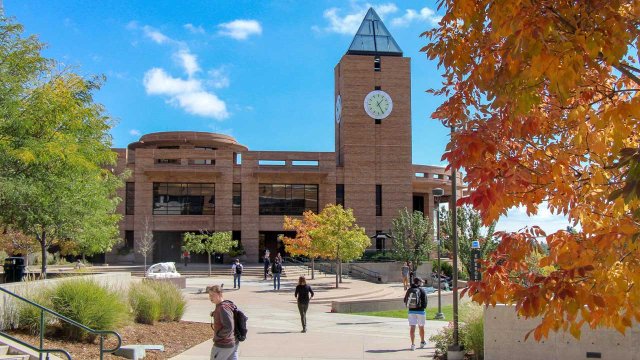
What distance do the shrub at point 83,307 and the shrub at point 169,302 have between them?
12.6 ft

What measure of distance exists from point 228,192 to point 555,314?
5315cm

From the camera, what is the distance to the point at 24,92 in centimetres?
1405

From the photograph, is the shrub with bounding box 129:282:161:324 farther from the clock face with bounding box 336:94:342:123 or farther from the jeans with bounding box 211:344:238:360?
the clock face with bounding box 336:94:342:123

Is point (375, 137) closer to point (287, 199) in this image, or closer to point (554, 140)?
point (287, 199)

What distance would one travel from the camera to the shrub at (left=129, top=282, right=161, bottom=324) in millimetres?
15398

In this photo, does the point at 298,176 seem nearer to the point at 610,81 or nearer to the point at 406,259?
the point at 406,259

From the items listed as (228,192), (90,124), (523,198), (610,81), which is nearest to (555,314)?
(523,198)

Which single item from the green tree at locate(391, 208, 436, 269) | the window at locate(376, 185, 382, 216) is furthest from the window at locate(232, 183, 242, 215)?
the green tree at locate(391, 208, 436, 269)

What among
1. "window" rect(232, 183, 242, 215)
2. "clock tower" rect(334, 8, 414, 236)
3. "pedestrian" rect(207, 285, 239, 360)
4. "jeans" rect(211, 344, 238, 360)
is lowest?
"jeans" rect(211, 344, 238, 360)

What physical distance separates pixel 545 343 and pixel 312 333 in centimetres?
665

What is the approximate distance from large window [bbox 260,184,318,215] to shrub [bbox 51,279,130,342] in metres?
44.3

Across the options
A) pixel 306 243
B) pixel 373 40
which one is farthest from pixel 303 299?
pixel 373 40

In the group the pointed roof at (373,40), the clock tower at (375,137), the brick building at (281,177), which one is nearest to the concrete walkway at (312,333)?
the brick building at (281,177)

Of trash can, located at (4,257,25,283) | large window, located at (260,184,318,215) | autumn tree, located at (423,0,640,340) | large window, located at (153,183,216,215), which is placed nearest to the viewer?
autumn tree, located at (423,0,640,340)
